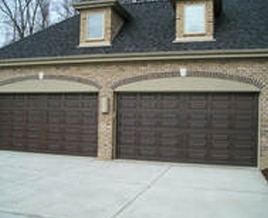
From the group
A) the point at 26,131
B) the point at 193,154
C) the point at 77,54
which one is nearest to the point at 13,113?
the point at 26,131

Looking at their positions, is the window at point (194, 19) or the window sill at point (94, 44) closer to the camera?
the window at point (194, 19)

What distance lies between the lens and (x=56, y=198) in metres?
7.11

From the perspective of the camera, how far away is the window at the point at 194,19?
1270cm

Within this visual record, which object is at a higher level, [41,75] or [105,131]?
[41,75]

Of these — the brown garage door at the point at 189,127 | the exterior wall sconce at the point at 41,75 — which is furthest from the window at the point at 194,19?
the exterior wall sconce at the point at 41,75

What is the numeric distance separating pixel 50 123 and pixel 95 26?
170 inches

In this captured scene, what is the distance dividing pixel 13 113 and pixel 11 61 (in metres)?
2.19

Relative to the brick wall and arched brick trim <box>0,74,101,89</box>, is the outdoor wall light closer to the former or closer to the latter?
the brick wall

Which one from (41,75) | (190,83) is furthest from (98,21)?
(190,83)

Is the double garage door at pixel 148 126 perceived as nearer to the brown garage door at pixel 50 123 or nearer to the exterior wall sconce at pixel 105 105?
the brown garage door at pixel 50 123

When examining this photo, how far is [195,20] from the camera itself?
12805mm

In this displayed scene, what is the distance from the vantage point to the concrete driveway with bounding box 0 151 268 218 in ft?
20.7

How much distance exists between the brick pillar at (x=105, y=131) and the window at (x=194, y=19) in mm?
3747

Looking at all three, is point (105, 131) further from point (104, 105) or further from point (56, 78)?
point (56, 78)
